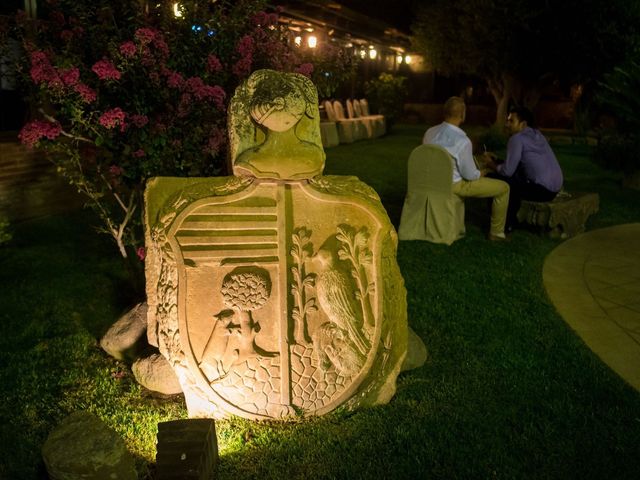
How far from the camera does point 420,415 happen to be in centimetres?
312

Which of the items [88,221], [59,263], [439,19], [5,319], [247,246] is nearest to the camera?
[247,246]

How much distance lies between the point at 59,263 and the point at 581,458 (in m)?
4.86

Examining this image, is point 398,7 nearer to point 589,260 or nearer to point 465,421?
point 589,260

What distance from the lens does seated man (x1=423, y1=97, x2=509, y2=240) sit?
19.5ft

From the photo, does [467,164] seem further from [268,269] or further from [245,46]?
[268,269]

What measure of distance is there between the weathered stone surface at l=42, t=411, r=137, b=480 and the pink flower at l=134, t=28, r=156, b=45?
7.95 feet

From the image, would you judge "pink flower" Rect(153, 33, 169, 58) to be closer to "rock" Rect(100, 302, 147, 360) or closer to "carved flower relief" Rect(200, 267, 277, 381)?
"rock" Rect(100, 302, 147, 360)

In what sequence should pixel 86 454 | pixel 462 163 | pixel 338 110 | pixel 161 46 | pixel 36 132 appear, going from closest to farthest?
pixel 86 454
pixel 161 46
pixel 36 132
pixel 462 163
pixel 338 110

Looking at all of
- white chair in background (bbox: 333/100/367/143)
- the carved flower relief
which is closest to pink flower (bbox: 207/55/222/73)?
the carved flower relief

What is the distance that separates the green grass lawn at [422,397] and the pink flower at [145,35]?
2.10 m

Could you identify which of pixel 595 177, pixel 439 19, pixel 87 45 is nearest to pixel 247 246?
pixel 87 45

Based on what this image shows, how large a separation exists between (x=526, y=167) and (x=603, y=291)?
1898 mm

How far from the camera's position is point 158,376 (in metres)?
3.27

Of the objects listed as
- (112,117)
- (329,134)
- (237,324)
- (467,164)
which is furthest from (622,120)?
Result: (237,324)
